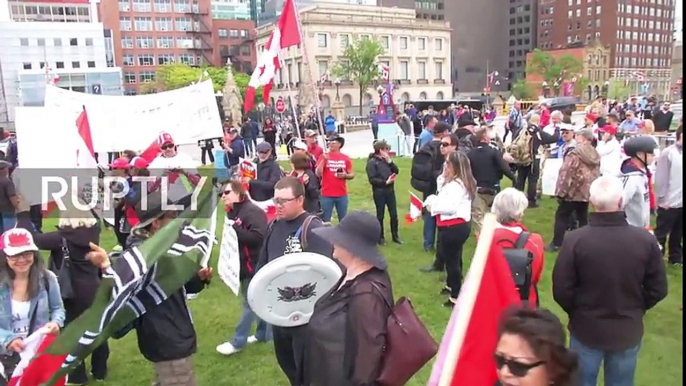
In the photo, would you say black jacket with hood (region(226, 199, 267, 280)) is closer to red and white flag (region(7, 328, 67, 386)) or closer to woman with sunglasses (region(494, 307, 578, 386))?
red and white flag (region(7, 328, 67, 386))

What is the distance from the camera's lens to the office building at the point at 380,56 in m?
78.1

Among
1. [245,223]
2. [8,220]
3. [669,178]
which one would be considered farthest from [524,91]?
[245,223]

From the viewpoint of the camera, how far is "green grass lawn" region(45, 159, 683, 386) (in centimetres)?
516

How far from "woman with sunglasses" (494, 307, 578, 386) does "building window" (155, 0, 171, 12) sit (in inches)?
3899

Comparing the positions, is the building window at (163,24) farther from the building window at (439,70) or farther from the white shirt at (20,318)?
the white shirt at (20,318)

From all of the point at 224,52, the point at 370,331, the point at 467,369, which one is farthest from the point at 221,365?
the point at 224,52

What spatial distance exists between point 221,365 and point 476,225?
13.8ft

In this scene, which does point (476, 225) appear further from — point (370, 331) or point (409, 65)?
point (409, 65)

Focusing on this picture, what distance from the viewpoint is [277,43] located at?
11328 millimetres

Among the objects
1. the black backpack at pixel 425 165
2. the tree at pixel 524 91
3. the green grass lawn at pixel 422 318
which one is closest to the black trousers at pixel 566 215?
the green grass lawn at pixel 422 318

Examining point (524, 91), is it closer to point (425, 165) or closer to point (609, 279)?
point (425, 165)

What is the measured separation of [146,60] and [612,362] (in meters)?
95.9

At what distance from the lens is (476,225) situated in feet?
26.5

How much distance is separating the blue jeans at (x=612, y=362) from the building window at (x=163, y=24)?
9709cm
